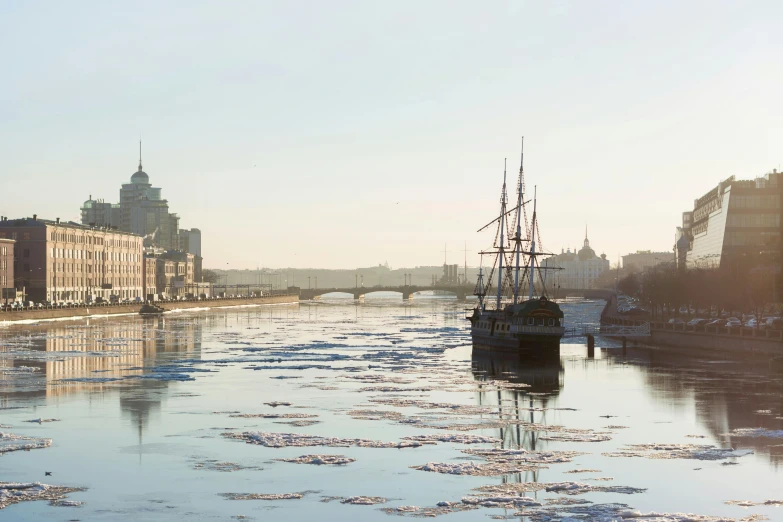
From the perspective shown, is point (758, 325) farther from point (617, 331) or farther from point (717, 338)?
point (617, 331)

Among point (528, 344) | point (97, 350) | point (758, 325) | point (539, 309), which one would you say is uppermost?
point (539, 309)

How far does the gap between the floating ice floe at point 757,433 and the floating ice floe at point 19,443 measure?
2995cm

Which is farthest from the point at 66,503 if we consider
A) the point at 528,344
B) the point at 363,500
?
the point at 528,344

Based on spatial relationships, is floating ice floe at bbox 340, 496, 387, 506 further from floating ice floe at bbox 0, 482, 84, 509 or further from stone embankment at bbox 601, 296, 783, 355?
stone embankment at bbox 601, 296, 783, 355

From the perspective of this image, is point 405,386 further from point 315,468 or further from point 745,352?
point 745,352

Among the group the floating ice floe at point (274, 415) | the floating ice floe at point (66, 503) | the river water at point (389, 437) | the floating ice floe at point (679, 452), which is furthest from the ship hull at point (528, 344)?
the floating ice floe at point (66, 503)

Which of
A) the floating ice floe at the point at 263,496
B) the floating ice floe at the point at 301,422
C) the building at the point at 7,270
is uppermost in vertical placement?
the building at the point at 7,270

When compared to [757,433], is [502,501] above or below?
below

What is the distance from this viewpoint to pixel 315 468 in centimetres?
3959

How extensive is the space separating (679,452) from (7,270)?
17079cm

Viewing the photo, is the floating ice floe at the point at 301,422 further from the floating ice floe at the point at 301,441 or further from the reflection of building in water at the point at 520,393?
the reflection of building in water at the point at 520,393

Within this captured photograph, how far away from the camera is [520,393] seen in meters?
66.4

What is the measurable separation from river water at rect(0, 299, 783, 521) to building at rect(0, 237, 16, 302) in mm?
107419

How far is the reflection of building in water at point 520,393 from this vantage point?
46.5m
